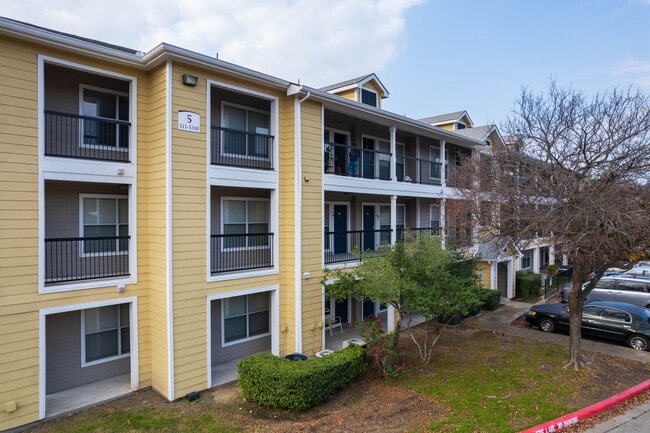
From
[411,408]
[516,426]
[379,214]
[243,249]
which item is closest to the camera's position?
[516,426]

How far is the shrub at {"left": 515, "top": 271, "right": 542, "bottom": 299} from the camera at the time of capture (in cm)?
2291

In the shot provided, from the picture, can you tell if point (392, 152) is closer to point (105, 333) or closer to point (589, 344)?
point (589, 344)

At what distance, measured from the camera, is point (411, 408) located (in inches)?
348

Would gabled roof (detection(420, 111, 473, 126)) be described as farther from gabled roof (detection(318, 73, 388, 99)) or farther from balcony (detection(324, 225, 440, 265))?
balcony (detection(324, 225, 440, 265))

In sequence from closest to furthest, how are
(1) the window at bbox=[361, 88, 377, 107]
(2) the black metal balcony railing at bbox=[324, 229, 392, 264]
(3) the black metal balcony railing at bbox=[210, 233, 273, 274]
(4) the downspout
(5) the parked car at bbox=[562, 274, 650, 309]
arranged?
(3) the black metal balcony railing at bbox=[210, 233, 273, 274] < (4) the downspout < (2) the black metal balcony railing at bbox=[324, 229, 392, 264] < (1) the window at bbox=[361, 88, 377, 107] < (5) the parked car at bbox=[562, 274, 650, 309]

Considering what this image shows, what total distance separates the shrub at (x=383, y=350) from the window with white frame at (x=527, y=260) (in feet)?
66.4

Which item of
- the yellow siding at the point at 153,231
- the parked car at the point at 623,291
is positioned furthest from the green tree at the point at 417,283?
the parked car at the point at 623,291

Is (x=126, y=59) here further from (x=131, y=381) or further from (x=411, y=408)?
(x=411, y=408)

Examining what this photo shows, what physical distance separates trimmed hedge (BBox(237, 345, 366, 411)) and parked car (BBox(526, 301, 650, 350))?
10.7 m

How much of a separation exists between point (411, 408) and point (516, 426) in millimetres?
2181

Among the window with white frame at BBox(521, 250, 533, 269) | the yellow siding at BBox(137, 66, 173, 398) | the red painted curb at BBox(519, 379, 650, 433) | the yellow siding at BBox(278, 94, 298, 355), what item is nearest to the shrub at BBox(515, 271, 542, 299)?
the window with white frame at BBox(521, 250, 533, 269)

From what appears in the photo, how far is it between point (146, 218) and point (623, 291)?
23133 mm

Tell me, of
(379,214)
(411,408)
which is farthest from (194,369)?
(379,214)

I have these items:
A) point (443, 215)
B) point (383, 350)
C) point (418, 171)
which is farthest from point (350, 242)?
point (383, 350)
